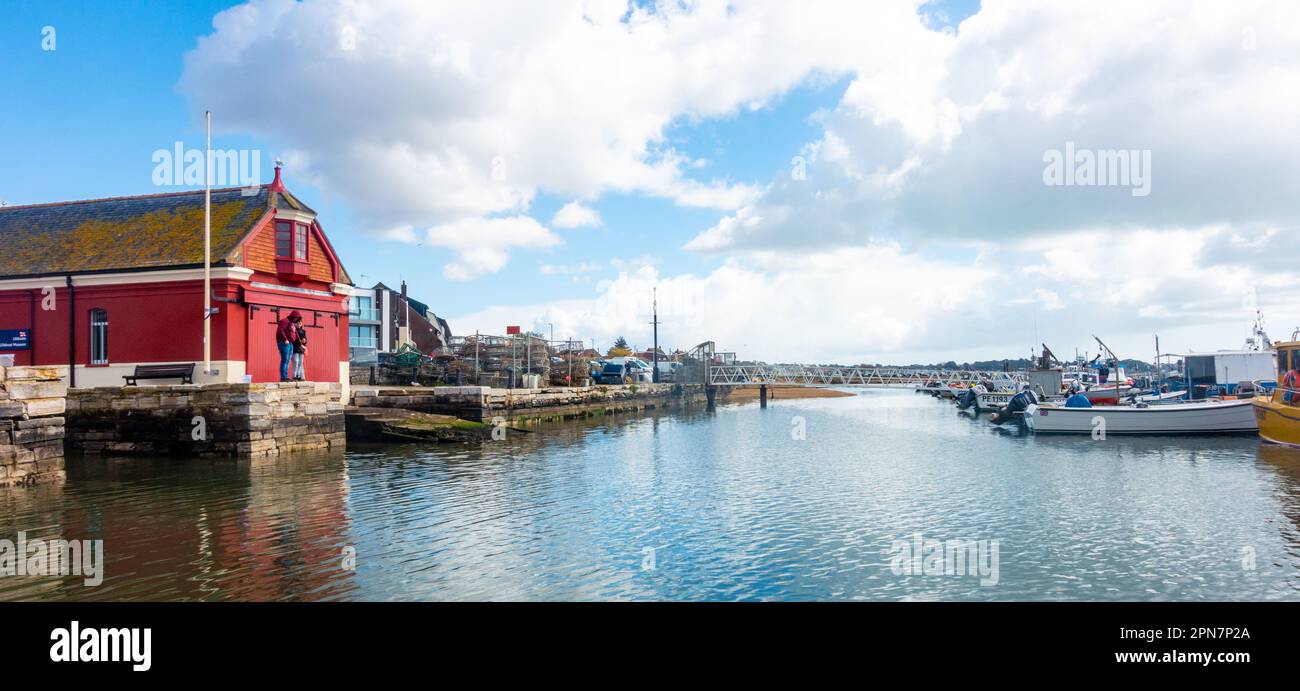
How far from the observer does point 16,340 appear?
2862cm

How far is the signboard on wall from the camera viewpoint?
2856cm

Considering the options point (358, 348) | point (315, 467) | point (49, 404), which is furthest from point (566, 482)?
point (358, 348)

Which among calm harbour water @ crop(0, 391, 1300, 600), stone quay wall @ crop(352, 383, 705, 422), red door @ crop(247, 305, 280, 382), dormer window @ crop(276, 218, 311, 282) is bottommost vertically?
calm harbour water @ crop(0, 391, 1300, 600)

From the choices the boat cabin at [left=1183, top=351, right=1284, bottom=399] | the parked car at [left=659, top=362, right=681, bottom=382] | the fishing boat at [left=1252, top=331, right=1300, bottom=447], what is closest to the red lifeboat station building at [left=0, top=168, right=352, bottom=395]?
the fishing boat at [left=1252, top=331, right=1300, bottom=447]

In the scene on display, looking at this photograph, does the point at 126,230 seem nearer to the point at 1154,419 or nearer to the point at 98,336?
the point at 98,336

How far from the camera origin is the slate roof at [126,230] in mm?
28594

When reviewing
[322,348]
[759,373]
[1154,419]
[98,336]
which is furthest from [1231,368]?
[98,336]

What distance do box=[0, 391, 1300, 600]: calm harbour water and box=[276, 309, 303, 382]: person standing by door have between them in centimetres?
439

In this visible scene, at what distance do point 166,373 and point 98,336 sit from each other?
14.4 feet

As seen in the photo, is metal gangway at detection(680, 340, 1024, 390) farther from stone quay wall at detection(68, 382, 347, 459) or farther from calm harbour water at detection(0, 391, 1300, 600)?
stone quay wall at detection(68, 382, 347, 459)

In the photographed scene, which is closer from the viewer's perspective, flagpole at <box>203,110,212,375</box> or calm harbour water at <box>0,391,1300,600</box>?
calm harbour water at <box>0,391,1300,600</box>

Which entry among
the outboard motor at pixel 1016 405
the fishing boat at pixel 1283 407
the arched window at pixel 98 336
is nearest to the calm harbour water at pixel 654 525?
the fishing boat at pixel 1283 407
